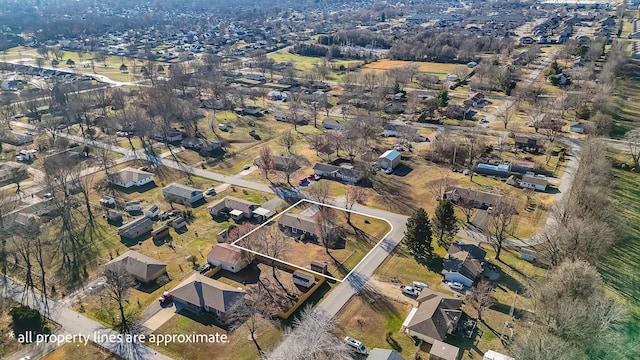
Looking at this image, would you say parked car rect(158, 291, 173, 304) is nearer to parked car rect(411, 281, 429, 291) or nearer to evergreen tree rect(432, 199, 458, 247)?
parked car rect(411, 281, 429, 291)

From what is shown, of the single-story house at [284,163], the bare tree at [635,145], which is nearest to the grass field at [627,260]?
the bare tree at [635,145]

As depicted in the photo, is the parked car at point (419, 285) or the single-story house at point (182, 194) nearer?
the parked car at point (419, 285)

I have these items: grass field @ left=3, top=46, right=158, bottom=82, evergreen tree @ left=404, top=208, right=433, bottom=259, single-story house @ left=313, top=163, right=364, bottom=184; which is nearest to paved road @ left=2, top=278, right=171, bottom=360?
evergreen tree @ left=404, top=208, right=433, bottom=259

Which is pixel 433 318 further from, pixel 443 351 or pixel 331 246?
pixel 331 246

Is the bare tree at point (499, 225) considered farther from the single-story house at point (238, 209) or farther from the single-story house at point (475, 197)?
the single-story house at point (238, 209)

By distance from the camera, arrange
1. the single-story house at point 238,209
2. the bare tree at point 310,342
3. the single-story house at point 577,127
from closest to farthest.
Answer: the bare tree at point 310,342 < the single-story house at point 238,209 < the single-story house at point 577,127

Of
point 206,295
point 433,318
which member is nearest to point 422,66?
point 433,318

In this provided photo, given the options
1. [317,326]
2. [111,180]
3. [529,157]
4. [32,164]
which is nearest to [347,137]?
[529,157]
